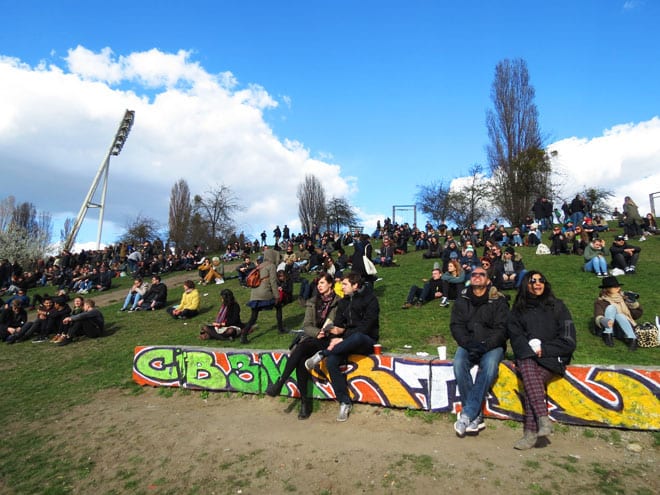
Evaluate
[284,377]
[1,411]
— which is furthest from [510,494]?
[1,411]

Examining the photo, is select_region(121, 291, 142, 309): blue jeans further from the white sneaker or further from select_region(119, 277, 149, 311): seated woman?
the white sneaker

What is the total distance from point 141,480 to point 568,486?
172 inches

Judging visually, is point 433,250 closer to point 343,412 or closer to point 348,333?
point 348,333

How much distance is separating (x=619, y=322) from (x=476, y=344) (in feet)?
13.8

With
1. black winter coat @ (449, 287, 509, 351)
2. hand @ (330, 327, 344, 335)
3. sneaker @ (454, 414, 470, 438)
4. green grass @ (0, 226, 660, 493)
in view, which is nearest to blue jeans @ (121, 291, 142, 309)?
green grass @ (0, 226, 660, 493)

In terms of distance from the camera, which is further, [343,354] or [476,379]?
[343,354]

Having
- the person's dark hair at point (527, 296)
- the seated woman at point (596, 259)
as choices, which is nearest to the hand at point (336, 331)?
the person's dark hair at point (527, 296)

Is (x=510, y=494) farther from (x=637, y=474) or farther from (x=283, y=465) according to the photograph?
(x=283, y=465)

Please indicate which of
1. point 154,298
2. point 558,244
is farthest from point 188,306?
point 558,244

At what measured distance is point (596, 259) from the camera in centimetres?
1390

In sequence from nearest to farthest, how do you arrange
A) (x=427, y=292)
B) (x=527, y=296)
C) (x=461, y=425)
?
(x=461, y=425), (x=527, y=296), (x=427, y=292)

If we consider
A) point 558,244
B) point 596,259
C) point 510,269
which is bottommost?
point 510,269

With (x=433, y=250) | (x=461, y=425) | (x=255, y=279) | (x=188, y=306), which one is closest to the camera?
(x=461, y=425)

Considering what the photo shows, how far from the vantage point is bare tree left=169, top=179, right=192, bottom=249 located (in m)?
49.8
